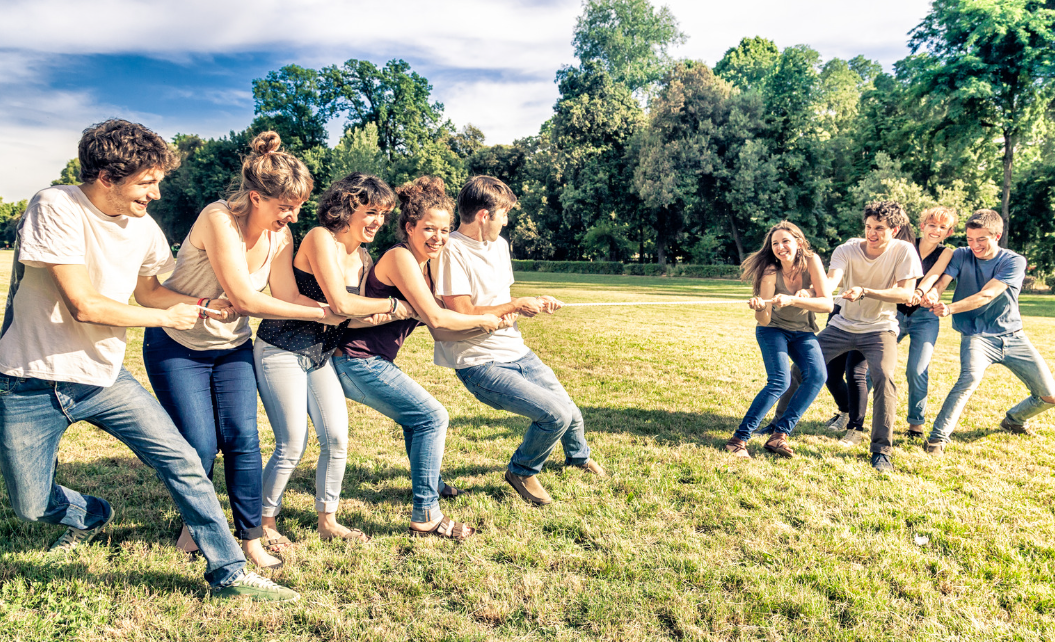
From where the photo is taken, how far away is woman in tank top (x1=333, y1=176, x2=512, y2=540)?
363 centimetres

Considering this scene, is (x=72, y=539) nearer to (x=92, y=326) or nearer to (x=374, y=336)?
(x=92, y=326)

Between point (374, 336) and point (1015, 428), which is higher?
point (374, 336)

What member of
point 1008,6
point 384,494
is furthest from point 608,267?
point 384,494

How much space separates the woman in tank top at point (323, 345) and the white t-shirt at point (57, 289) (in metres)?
0.78

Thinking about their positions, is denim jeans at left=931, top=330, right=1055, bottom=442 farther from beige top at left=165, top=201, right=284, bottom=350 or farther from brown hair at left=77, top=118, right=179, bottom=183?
brown hair at left=77, top=118, right=179, bottom=183

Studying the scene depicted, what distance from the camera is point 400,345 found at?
371cm

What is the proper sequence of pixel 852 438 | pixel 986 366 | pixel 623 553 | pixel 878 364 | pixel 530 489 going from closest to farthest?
pixel 623 553, pixel 530 489, pixel 878 364, pixel 986 366, pixel 852 438

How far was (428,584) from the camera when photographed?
328cm

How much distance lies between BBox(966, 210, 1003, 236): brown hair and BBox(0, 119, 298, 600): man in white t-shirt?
597 cm

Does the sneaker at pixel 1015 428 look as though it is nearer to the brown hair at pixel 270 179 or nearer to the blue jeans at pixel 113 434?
the brown hair at pixel 270 179

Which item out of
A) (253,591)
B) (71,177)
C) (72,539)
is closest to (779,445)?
(253,591)

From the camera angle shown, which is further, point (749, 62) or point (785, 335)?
point (749, 62)

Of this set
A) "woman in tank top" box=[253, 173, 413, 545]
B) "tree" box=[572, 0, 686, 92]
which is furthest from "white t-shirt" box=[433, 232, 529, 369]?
"tree" box=[572, 0, 686, 92]

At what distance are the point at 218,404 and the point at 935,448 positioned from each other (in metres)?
5.51
